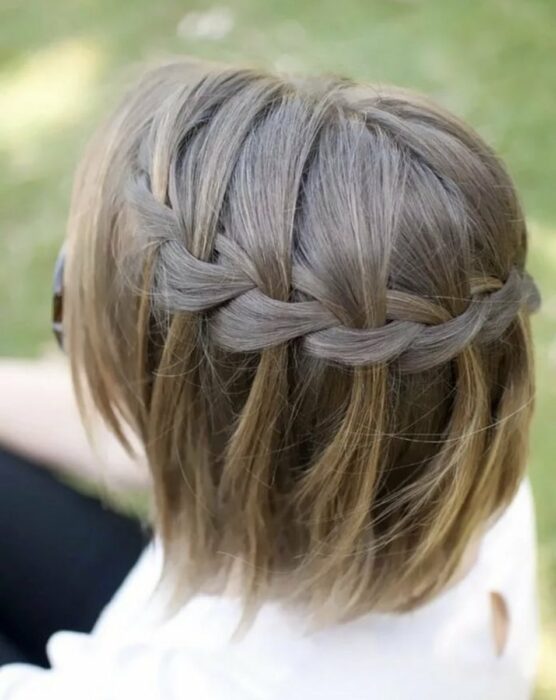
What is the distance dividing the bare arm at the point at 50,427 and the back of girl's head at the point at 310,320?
0.30m

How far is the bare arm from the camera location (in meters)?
0.96

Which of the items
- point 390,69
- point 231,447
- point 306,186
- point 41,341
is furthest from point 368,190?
point 390,69

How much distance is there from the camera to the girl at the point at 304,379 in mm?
510

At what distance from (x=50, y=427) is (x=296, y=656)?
0.46 meters

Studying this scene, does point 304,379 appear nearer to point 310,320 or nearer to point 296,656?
point 310,320

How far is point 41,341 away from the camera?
1496 mm

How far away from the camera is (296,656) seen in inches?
24.5

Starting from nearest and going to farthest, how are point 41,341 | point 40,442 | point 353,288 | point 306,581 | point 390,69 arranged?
point 353,288
point 306,581
point 40,442
point 41,341
point 390,69

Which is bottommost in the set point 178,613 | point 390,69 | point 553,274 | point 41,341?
point 178,613

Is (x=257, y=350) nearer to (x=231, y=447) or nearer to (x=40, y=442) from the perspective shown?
(x=231, y=447)

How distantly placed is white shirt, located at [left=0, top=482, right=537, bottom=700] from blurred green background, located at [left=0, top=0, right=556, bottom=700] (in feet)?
2.82

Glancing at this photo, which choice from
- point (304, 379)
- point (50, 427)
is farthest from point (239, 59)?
point (304, 379)

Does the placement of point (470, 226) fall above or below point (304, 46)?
below

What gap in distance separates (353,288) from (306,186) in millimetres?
70
